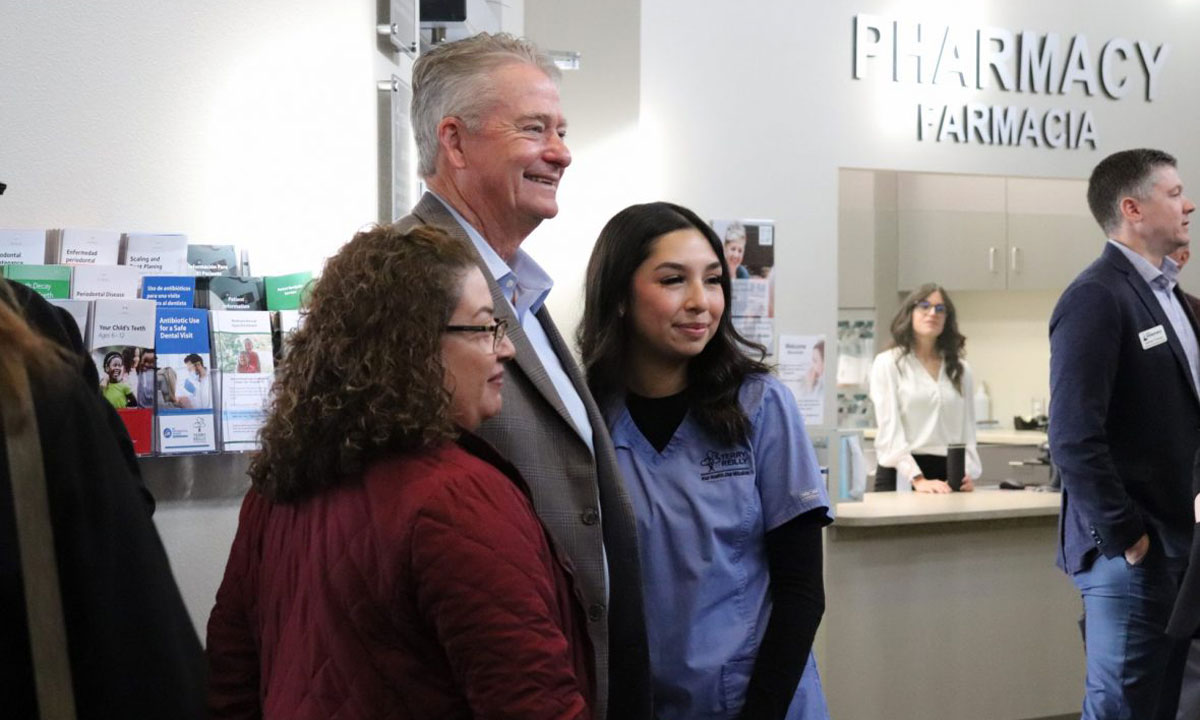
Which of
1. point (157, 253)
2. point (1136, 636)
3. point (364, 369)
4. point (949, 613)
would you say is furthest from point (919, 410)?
point (364, 369)

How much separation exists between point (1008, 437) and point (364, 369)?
7169mm

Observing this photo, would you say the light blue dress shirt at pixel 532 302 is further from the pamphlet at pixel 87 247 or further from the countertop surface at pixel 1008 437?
the countertop surface at pixel 1008 437

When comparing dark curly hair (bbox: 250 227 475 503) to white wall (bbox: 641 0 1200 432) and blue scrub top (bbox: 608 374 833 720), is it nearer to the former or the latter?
blue scrub top (bbox: 608 374 833 720)

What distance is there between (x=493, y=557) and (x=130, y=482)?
0.42 meters

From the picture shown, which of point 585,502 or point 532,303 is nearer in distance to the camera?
point 585,502

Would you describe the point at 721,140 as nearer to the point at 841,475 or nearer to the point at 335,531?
the point at 841,475

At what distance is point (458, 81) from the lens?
5.87 feet

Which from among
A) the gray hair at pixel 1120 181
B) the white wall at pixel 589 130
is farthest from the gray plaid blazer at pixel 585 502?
the white wall at pixel 589 130

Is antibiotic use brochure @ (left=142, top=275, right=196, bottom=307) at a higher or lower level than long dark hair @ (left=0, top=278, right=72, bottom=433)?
higher

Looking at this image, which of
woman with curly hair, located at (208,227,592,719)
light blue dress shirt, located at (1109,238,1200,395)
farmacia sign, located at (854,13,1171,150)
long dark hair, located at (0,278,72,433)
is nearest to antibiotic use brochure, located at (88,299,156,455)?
woman with curly hair, located at (208,227,592,719)

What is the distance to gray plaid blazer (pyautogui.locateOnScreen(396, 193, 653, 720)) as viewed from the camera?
1623 mm

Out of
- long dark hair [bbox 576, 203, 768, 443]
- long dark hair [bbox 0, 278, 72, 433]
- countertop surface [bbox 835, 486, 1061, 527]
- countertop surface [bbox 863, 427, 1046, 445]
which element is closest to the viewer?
long dark hair [bbox 0, 278, 72, 433]

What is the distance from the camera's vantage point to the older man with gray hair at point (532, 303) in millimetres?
1632

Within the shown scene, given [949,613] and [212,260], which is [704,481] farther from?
[949,613]
